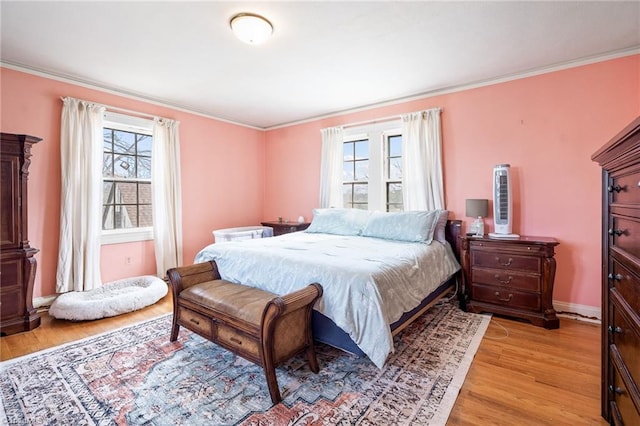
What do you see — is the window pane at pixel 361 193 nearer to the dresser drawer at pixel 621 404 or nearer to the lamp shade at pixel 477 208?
the lamp shade at pixel 477 208

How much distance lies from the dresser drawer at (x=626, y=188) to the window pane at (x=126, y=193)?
467cm

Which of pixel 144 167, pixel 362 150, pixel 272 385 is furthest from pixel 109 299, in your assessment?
pixel 362 150

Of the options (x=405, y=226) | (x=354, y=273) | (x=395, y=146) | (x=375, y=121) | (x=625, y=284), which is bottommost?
(x=354, y=273)

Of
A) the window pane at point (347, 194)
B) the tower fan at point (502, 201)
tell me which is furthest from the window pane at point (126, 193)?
the tower fan at point (502, 201)

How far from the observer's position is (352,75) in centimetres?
326

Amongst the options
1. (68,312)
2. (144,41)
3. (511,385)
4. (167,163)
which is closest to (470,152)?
(511,385)

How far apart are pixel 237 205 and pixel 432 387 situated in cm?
412

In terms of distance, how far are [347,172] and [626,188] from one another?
3.53 meters

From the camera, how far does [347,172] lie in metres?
4.61

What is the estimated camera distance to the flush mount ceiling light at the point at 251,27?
2.18 metres

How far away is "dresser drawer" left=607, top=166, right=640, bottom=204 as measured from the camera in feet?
3.64

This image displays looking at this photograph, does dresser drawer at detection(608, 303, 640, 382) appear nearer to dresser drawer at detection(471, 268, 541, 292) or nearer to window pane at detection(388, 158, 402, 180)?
dresser drawer at detection(471, 268, 541, 292)

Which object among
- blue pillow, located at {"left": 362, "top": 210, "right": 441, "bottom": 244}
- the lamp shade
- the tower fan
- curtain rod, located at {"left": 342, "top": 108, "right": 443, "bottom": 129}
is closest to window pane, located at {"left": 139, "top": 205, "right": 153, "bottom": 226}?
blue pillow, located at {"left": 362, "top": 210, "right": 441, "bottom": 244}

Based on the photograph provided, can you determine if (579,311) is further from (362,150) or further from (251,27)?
(251,27)
